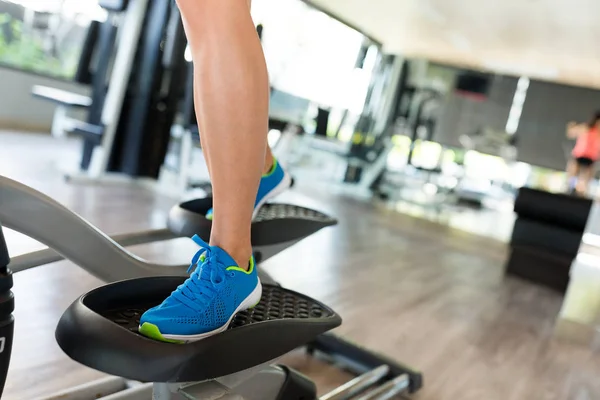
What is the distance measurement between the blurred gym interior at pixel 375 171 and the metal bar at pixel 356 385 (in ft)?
0.07

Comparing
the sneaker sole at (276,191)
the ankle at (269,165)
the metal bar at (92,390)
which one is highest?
the ankle at (269,165)

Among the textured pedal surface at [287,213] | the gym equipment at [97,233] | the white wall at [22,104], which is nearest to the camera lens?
the gym equipment at [97,233]

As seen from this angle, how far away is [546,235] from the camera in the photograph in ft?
11.5

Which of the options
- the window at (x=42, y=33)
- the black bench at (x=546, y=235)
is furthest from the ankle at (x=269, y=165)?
the window at (x=42, y=33)

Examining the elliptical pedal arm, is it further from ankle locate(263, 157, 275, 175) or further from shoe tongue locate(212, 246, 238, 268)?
ankle locate(263, 157, 275, 175)

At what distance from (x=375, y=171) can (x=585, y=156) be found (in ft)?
7.44

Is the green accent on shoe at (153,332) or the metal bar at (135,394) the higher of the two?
the green accent on shoe at (153,332)

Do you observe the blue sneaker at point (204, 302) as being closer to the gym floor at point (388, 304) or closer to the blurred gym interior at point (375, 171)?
the blurred gym interior at point (375, 171)

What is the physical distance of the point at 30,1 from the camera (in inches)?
204

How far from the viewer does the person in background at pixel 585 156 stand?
5.99m

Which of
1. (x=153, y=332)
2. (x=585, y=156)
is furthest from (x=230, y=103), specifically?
(x=585, y=156)

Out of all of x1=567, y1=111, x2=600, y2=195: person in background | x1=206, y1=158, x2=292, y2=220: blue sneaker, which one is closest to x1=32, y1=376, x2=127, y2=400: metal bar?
x1=206, y1=158, x2=292, y2=220: blue sneaker

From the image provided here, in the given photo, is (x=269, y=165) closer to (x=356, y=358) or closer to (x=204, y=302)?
(x=204, y=302)

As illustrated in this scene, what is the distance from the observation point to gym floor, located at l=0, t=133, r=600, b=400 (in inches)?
56.4
